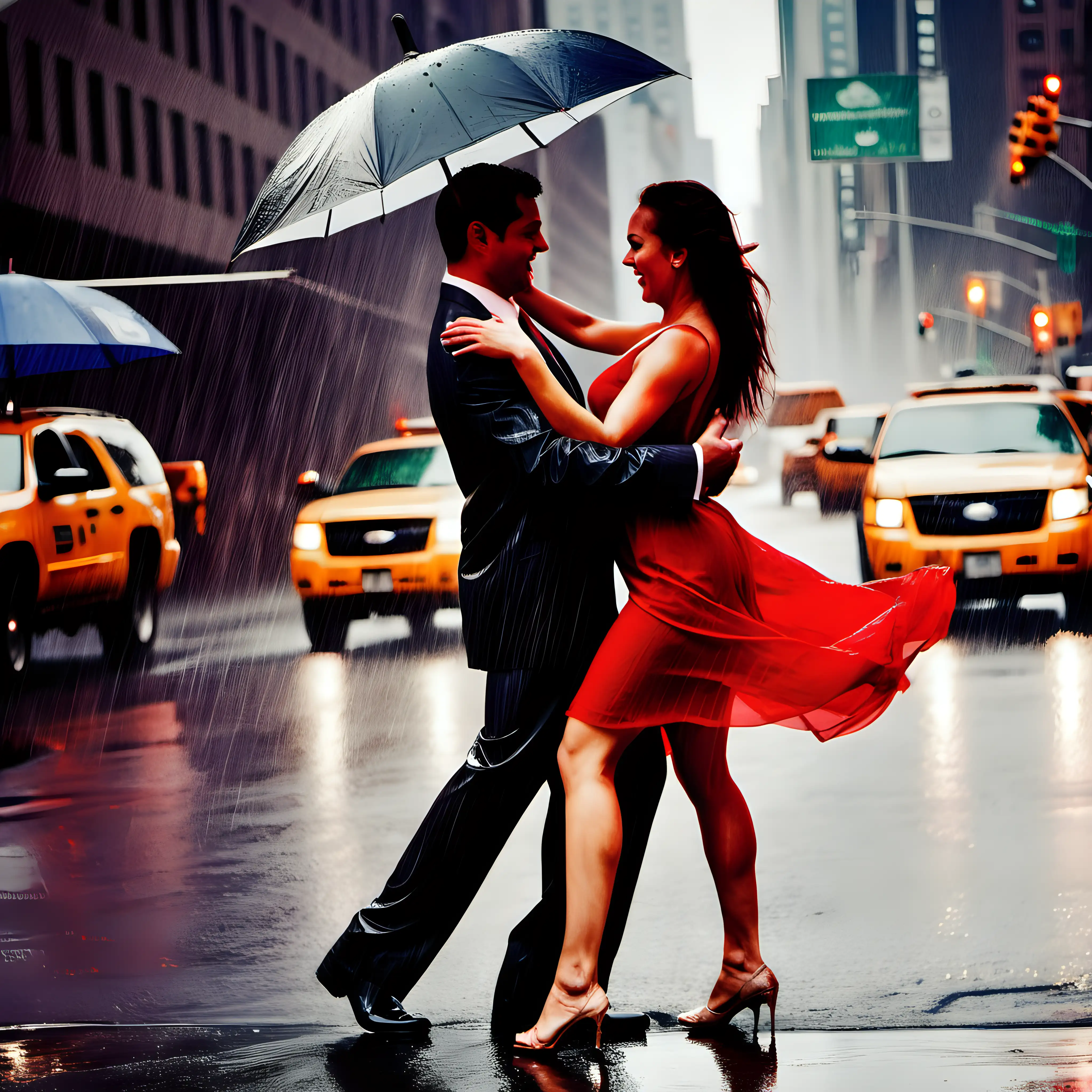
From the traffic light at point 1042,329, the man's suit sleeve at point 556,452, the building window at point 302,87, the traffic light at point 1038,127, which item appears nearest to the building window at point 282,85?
the building window at point 302,87

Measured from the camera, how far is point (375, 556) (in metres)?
12.3

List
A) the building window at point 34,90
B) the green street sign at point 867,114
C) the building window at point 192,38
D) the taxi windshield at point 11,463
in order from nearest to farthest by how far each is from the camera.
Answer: the taxi windshield at point 11,463 < the green street sign at point 867,114 < the building window at point 34,90 < the building window at point 192,38

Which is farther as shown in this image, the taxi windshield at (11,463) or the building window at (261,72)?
the building window at (261,72)

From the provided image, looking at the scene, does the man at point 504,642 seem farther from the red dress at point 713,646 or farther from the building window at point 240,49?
the building window at point 240,49

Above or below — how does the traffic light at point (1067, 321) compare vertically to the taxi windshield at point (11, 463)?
above

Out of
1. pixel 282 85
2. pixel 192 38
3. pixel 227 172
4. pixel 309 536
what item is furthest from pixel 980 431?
pixel 282 85

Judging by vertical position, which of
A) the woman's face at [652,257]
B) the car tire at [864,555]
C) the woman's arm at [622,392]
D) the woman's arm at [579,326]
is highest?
the woman's face at [652,257]

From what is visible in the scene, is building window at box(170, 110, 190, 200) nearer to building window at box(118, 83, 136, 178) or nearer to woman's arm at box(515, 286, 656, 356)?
building window at box(118, 83, 136, 178)

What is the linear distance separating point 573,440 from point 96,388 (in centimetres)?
2535

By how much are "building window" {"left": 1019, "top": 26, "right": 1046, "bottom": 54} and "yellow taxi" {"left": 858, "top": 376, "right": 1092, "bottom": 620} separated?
93.0m

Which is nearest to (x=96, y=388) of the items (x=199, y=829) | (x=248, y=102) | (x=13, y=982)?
(x=248, y=102)

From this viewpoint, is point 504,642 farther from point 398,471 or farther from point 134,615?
point 398,471

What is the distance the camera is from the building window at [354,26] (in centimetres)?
4666

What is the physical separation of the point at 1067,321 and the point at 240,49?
20.6m
